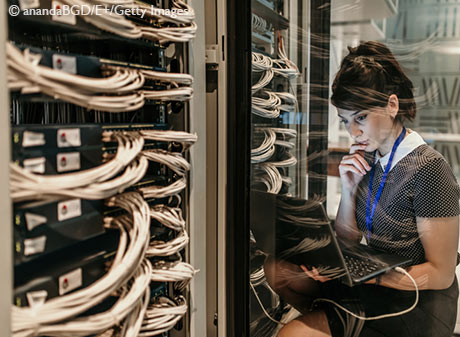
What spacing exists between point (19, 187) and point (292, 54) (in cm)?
91

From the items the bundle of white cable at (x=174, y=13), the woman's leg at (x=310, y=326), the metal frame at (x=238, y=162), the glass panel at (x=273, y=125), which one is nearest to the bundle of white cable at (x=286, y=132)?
the glass panel at (x=273, y=125)

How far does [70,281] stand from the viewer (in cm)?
86

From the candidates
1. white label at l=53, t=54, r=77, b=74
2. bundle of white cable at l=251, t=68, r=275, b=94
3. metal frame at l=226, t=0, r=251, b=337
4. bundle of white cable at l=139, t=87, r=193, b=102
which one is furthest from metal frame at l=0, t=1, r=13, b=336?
bundle of white cable at l=251, t=68, r=275, b=94

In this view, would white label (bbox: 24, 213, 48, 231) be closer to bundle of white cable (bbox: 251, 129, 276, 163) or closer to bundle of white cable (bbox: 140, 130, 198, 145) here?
bundle of white cable (bbox: 140, 130, 198, 145)

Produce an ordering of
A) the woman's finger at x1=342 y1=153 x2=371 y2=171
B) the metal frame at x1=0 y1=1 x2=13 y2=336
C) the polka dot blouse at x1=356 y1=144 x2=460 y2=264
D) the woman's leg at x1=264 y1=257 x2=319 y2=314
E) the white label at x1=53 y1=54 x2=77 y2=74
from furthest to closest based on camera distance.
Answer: the woman's leg at x1=264 y1=257 x2=319 y2=314 → the woman's finger at x1=342 y1=153 x2=371 y2=171 → the polka dot blouse at x1=356 y1=144 x2=460 y2=264 → the white label at x1=53 y1=54 x2=77 y2=74 → the metal frame at x1=0 y1=1 x2=13 y2=336

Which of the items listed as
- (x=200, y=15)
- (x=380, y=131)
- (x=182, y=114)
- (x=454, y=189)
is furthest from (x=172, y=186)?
(x=454, y=189)

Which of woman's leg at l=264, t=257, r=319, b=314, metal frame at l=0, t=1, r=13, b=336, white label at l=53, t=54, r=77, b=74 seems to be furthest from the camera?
woman's leg at l=264, t=257, r=319, b=314

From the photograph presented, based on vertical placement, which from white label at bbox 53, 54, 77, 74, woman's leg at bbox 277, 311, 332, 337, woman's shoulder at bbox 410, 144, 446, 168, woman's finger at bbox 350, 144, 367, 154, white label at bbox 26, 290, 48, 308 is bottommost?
woman's leg at bbox 277, 311, 332, 337

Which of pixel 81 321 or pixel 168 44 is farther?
pixel 168 44

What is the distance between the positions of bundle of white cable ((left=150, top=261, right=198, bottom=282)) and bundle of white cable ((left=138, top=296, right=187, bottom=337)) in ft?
0.24

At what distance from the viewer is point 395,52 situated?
1199 mm

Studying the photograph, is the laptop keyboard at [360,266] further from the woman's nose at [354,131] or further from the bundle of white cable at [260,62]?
the bundle of white cable at [260,62]

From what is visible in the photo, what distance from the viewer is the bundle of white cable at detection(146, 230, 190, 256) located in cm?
103

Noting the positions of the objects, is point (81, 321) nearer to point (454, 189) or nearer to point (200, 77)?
point (200, 77)
